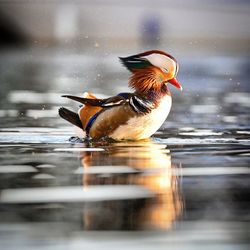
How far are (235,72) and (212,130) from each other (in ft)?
60.1

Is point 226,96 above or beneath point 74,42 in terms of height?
beneath

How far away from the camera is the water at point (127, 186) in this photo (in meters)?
6.46

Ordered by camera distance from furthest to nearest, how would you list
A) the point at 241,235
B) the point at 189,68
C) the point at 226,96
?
the point at 189,68 → the point at 226,96 → the point at 241,235

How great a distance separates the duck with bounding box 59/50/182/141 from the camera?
1186 centimetres

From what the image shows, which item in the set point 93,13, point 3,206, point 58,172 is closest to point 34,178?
point 58,172

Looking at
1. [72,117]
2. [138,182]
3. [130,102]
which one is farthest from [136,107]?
[138,182]

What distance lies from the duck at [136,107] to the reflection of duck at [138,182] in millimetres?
219

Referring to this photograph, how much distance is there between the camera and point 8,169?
9352 millimetres

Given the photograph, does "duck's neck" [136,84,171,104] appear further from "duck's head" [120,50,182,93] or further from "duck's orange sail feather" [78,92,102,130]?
"duck's orange sail feather" [78,92,102,130]

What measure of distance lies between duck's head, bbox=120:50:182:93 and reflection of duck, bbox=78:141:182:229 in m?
0.65

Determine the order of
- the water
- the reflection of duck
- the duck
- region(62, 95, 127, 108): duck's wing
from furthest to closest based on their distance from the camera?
region(62, 95, 127, 108): duck's wing, the duck, the reflection of duck, the water

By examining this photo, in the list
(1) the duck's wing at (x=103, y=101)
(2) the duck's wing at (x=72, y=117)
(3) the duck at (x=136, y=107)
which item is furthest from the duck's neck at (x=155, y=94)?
(2) the duck's wing at (x=72, y=117)

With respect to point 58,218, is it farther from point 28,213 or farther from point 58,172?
point 58,172

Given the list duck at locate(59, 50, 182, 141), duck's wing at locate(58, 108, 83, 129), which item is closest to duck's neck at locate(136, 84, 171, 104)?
duck at locate(59, 50, 182, 141)
